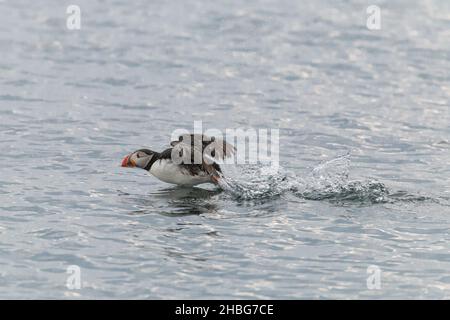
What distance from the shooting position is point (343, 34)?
72.5ft

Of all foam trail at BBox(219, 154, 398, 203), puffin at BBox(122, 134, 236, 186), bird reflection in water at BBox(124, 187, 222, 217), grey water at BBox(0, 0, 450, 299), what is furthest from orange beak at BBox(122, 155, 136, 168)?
foam trail at BBox(219, 154, 398, 203)

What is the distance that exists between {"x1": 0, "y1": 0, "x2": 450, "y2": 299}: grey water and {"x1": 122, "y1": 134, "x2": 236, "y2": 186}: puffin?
241 millimetres

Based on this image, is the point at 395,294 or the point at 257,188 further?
the point at 257,188

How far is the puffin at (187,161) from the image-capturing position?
42.4 ft

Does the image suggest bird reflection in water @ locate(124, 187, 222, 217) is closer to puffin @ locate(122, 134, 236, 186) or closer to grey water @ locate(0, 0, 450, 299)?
grey water @ locate(0, 0, 450, 299)

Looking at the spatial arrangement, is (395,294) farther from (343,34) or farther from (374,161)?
(343,34)

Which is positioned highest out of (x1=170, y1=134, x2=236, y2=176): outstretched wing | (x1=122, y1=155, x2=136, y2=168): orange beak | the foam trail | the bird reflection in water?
(x1=170, y1=134, x2=236, y2=176): outstretched wing

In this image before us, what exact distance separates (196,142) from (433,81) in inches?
289

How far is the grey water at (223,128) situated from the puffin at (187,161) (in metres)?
0.24

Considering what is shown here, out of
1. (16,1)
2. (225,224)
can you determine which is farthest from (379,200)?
(16,1)

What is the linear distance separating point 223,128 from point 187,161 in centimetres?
315

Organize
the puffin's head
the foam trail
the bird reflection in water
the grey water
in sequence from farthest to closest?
the puffin's head < the foam trail < the bird reflection in water < the grey water

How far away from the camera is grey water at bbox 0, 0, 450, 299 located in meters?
10.2

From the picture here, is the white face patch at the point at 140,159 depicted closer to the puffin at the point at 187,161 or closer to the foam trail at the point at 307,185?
the puffin at the point at 187,161
